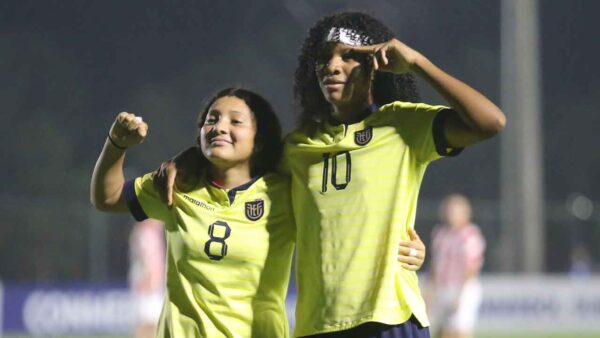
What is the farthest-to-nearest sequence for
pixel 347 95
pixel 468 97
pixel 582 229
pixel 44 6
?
1. pixel 44 6
2. pixel 582 229
3. pixel 347 95
4. pixel 468 97

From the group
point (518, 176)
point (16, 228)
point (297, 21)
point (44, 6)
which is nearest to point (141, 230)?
point (16, 228)

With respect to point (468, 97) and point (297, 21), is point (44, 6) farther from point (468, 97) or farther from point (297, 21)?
point (468, 97)

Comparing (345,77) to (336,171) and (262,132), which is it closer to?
(336,171)

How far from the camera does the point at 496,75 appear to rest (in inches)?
957

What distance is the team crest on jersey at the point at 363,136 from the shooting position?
4254 millimetres

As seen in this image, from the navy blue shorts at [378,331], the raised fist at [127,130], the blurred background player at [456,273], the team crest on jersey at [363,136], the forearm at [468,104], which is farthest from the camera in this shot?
the blurred background player at [456,273]

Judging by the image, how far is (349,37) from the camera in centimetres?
436

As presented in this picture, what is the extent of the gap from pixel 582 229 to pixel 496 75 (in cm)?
390

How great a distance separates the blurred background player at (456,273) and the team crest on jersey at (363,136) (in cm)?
764

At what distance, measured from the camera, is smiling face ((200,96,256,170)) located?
4.52 m

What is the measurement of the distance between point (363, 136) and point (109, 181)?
97 centimetres

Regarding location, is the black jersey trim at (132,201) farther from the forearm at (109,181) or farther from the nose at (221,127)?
the nose at (221,127)

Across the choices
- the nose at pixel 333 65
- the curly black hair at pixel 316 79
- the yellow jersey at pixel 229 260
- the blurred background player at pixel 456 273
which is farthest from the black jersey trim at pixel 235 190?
the blurred background player at pixel 456 273

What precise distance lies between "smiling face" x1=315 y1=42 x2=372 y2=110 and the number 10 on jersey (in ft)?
0.67
